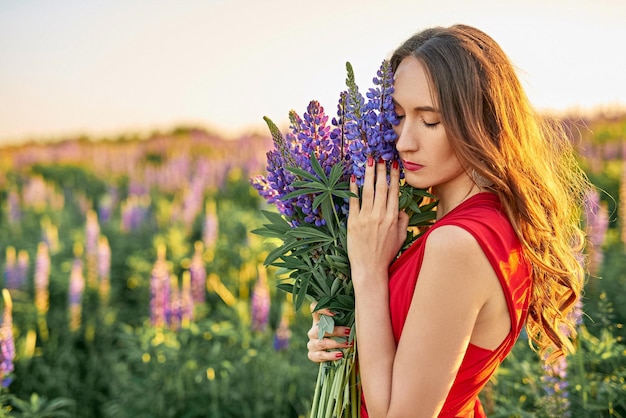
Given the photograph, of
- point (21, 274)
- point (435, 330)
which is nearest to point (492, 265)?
point (435, 330)

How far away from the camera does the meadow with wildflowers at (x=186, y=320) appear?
3.21 meters

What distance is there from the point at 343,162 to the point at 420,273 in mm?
456

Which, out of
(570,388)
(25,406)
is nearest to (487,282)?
(570,388)

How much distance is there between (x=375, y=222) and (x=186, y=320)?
8.83ft

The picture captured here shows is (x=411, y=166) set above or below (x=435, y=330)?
above

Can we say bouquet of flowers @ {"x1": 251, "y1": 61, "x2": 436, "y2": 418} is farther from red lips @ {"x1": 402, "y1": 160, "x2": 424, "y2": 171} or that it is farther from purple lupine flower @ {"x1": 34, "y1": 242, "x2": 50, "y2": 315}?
purple lupine flower @ {"x1": 34, "y1": 242, "x2": 50, "y2": 315}

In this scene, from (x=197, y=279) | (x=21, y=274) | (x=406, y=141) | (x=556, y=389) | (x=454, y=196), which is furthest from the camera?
(x=21, y=274)

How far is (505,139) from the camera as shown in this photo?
1829 millimetres

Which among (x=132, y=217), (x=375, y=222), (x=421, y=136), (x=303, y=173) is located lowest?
(x=132, y=217)

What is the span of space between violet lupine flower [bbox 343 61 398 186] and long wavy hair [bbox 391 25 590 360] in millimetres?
123

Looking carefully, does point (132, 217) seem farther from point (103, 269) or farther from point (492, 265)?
point (492, 265)

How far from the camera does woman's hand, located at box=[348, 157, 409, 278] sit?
1815 mm

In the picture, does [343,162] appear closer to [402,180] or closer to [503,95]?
[402,180]

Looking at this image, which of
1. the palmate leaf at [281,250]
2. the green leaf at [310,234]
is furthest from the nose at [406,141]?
the palmate leaf at [281,250]
